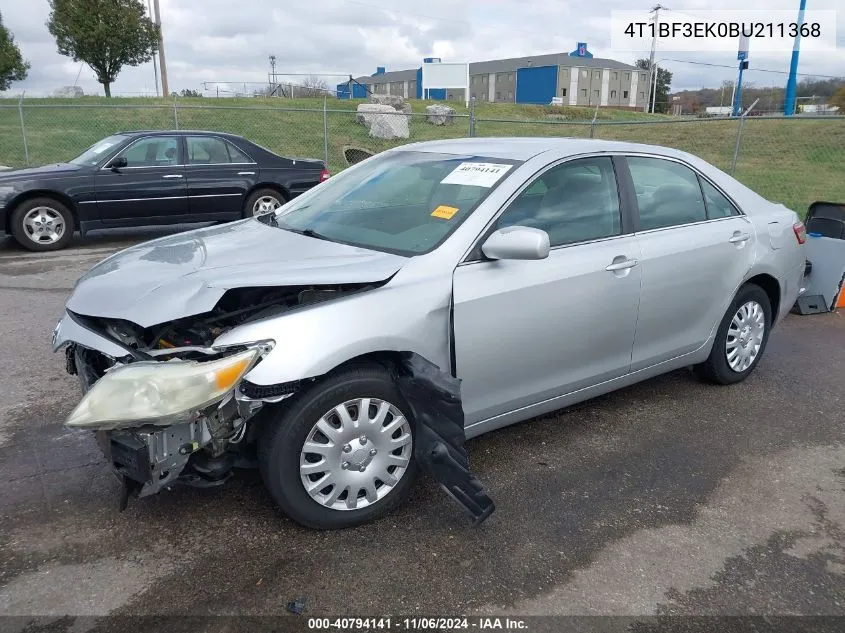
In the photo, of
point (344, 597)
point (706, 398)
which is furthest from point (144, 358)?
point (706, 398)

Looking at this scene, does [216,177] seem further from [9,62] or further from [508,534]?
[9,62]

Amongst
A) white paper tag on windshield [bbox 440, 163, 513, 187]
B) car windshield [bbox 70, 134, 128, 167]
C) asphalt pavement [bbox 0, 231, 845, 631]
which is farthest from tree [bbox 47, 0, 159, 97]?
white paper tag on windshield [bbox 440, 163, 513, 187]

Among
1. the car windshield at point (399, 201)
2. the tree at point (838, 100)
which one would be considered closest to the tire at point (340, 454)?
the car windshield at point (399, 201)

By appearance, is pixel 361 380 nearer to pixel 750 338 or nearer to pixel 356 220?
pixel 356 220

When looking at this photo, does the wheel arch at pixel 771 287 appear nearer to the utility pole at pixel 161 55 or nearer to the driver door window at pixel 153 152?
the driver door window at pixel 153 152

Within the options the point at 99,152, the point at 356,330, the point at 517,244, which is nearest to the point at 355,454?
the point at 356,330

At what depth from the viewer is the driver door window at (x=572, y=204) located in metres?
3.48

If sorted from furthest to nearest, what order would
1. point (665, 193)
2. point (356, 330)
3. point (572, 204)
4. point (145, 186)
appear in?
point (145, 186), point (665, 193), point (572, 204), point (356, 330)

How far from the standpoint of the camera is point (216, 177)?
975 cm

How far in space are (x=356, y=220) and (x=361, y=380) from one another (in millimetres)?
1148

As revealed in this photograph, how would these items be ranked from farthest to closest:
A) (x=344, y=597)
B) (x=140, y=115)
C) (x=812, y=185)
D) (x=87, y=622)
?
(x=140, y=115) < (x=812, y=185) < (x=344, y=597) < (x=87, y=622)

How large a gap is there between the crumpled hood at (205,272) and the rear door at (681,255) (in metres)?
1.63

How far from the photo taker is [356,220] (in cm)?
368

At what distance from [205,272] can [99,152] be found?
746cm
